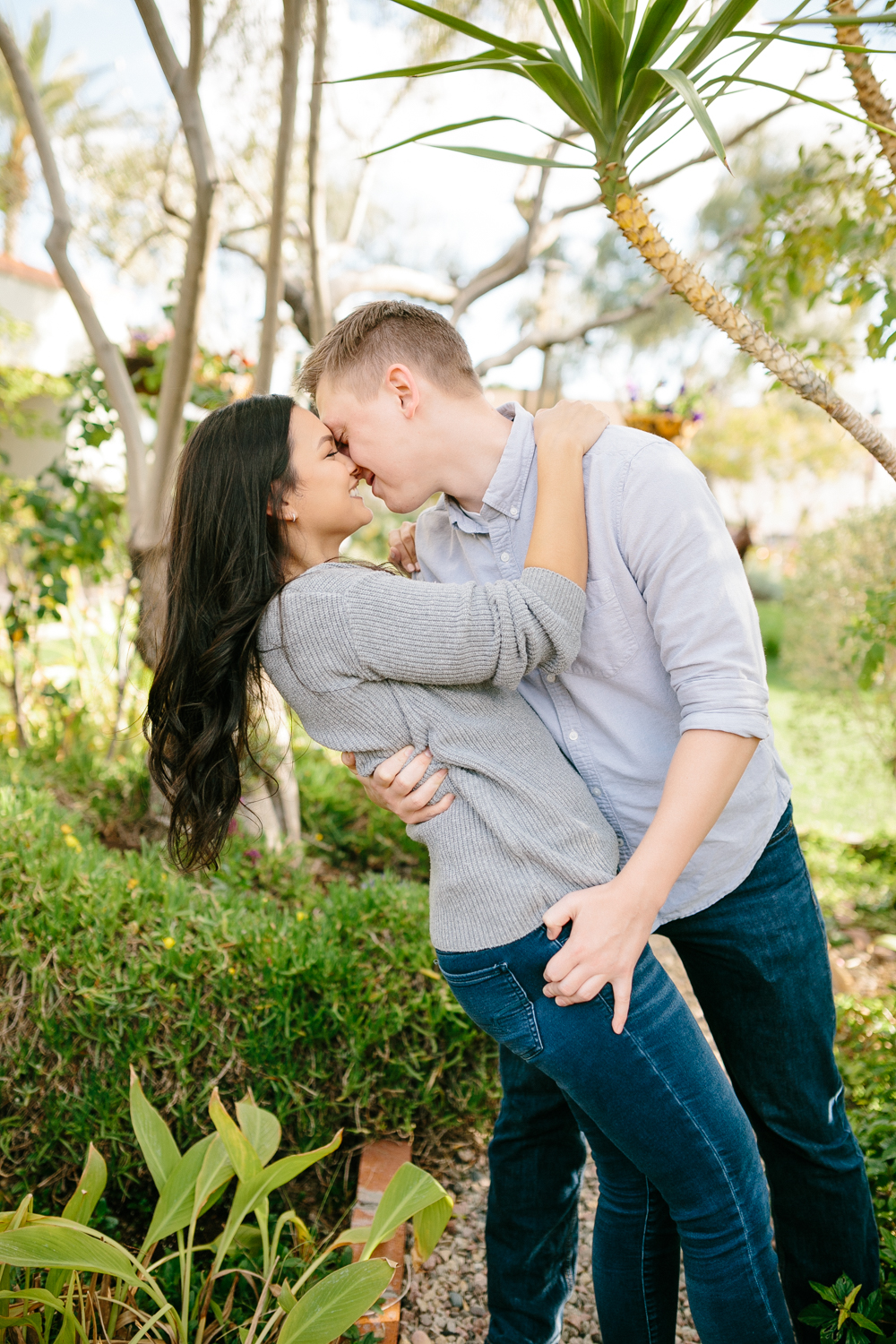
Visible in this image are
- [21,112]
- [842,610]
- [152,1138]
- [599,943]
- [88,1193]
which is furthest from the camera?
[21,112]

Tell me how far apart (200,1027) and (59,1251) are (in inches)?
37.6

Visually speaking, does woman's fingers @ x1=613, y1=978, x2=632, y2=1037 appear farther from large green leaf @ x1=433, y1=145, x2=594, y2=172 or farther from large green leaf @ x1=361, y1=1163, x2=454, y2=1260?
large green leaf @ x1=433, y1=145, x2=594, y2=172

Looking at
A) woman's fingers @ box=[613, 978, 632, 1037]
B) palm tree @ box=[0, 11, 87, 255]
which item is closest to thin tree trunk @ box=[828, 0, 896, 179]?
woman's fingers @ box=[613, 978, 632, 1037]

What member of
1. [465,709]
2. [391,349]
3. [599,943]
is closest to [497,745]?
[465,709]

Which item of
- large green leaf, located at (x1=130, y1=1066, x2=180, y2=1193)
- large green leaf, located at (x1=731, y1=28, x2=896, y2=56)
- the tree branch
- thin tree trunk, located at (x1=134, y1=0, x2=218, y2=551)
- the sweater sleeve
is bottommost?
large green leaf, located at (x1=130, y1=1066, x2=180, y2=1193)

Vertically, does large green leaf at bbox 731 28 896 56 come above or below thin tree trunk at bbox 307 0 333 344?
below

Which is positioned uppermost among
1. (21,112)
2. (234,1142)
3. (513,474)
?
(21,112)

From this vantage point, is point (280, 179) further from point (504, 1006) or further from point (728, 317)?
point (504, 1006)

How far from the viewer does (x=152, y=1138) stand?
188 centimetres

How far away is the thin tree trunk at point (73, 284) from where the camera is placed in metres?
3.27

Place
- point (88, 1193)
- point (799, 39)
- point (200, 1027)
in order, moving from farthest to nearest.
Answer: point (200, 1027) < point (88, 1193) < point (799, 39)

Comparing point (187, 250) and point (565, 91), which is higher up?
point (187, 250)

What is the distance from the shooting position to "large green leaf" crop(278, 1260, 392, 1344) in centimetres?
146

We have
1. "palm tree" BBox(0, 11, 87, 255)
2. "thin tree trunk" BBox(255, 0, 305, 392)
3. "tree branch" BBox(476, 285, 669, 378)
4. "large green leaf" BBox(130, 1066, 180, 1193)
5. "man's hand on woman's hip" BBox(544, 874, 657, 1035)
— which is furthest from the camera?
"palm tree" BBox(0, 11, 87, 255)
